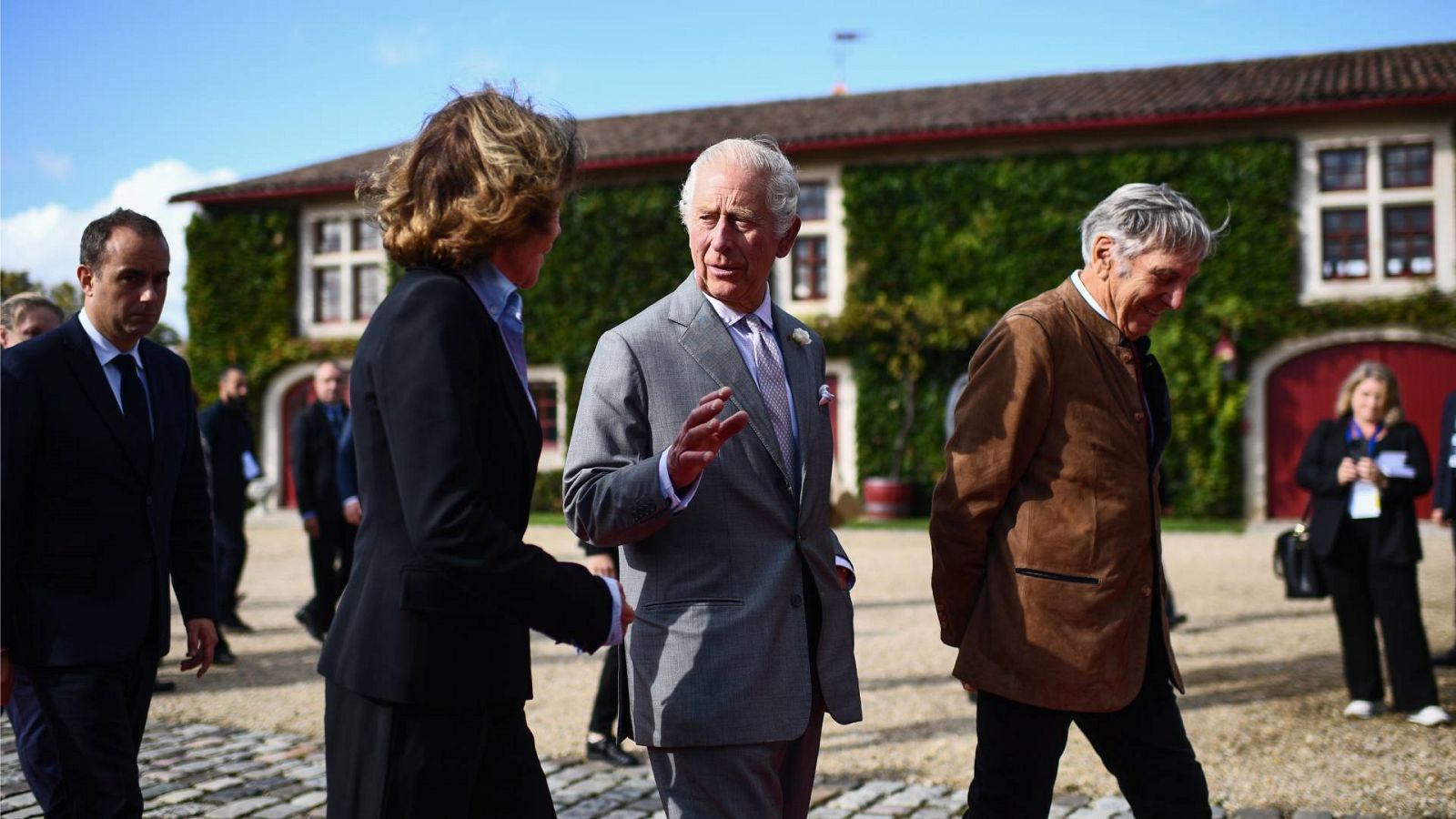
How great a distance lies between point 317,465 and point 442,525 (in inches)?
275

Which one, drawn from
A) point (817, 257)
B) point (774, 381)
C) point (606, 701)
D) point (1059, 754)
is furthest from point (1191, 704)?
point (817, 257)

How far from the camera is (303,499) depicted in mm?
8406

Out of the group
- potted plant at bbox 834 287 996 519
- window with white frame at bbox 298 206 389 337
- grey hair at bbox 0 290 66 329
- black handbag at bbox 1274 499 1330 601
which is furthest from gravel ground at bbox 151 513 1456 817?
window with white frame at bbox 298 206 389 337

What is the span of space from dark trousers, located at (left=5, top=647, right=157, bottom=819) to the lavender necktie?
173cm

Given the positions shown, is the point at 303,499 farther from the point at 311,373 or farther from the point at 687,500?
the point at 311,373

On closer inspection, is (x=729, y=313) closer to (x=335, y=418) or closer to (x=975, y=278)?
(x=335, y=418)

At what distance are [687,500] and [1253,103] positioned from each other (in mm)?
19848

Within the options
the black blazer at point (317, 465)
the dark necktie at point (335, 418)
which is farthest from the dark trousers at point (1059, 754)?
the dark necktie at point (335, 418)

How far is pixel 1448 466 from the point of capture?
737 centimetres

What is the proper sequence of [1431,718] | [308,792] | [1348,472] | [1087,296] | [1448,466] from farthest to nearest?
[1448,466] → [1348,472] → [1431,718] → [308,792] → [1087,296]

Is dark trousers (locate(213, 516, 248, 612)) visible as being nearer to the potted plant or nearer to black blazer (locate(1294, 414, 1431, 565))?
black blazer (locate(1294, 414, 1431, 565))

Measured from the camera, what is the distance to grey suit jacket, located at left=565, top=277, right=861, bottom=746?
247cm

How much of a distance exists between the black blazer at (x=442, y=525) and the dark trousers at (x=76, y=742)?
121 cm

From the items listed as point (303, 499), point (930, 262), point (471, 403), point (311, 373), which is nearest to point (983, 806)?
point (471, 403)
